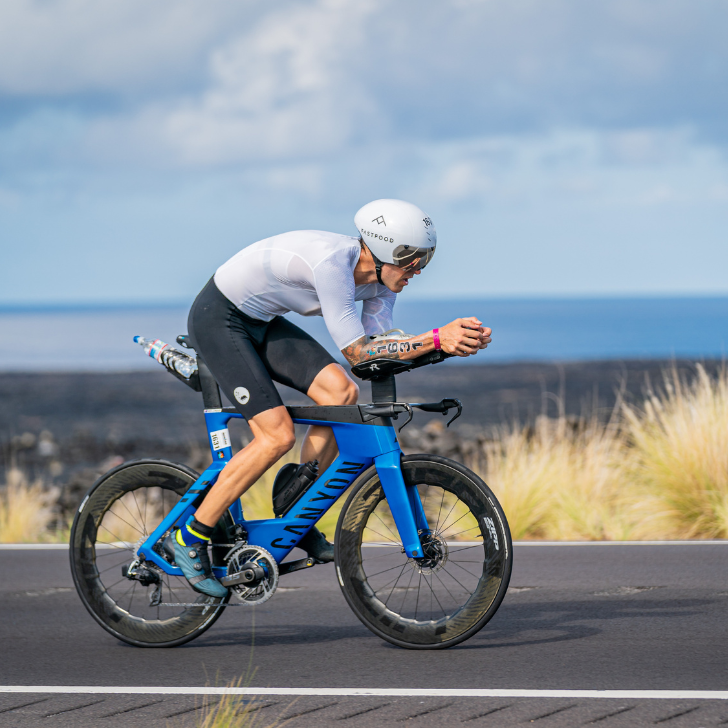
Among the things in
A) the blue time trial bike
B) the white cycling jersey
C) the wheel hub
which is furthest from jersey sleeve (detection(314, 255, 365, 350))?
the wheel hub

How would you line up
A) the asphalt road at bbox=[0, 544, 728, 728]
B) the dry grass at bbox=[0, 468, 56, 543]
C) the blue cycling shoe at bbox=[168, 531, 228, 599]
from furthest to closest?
the dry grass at bbox=[0, 468, 56, 543] → the blue cycling shoe at bbox=[168, 531, 228, 599] → the asphalt road at bbox=[0, 544, 728, 728]

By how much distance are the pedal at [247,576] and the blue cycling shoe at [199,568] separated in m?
0.08

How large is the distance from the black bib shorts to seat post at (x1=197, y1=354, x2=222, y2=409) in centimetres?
8

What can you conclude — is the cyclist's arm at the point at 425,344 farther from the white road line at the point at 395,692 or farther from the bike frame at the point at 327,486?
the white road line at the point at 395,692

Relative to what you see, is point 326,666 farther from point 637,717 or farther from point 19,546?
point 19,546

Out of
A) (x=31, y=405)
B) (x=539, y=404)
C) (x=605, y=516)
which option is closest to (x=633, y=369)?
(x=539, y=404)

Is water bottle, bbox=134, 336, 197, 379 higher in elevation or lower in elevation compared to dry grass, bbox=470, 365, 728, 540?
higher

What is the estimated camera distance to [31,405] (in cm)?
4441

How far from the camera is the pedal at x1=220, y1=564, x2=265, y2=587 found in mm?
5469

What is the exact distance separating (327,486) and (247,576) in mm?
606

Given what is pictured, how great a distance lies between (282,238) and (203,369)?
2.69ft

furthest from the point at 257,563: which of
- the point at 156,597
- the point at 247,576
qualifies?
the point at 156,597

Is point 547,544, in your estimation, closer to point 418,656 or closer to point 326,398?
point 418,656

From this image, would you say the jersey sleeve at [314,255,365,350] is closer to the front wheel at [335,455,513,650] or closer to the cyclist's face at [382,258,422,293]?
the cyclist's face at [382,258,422,293]
